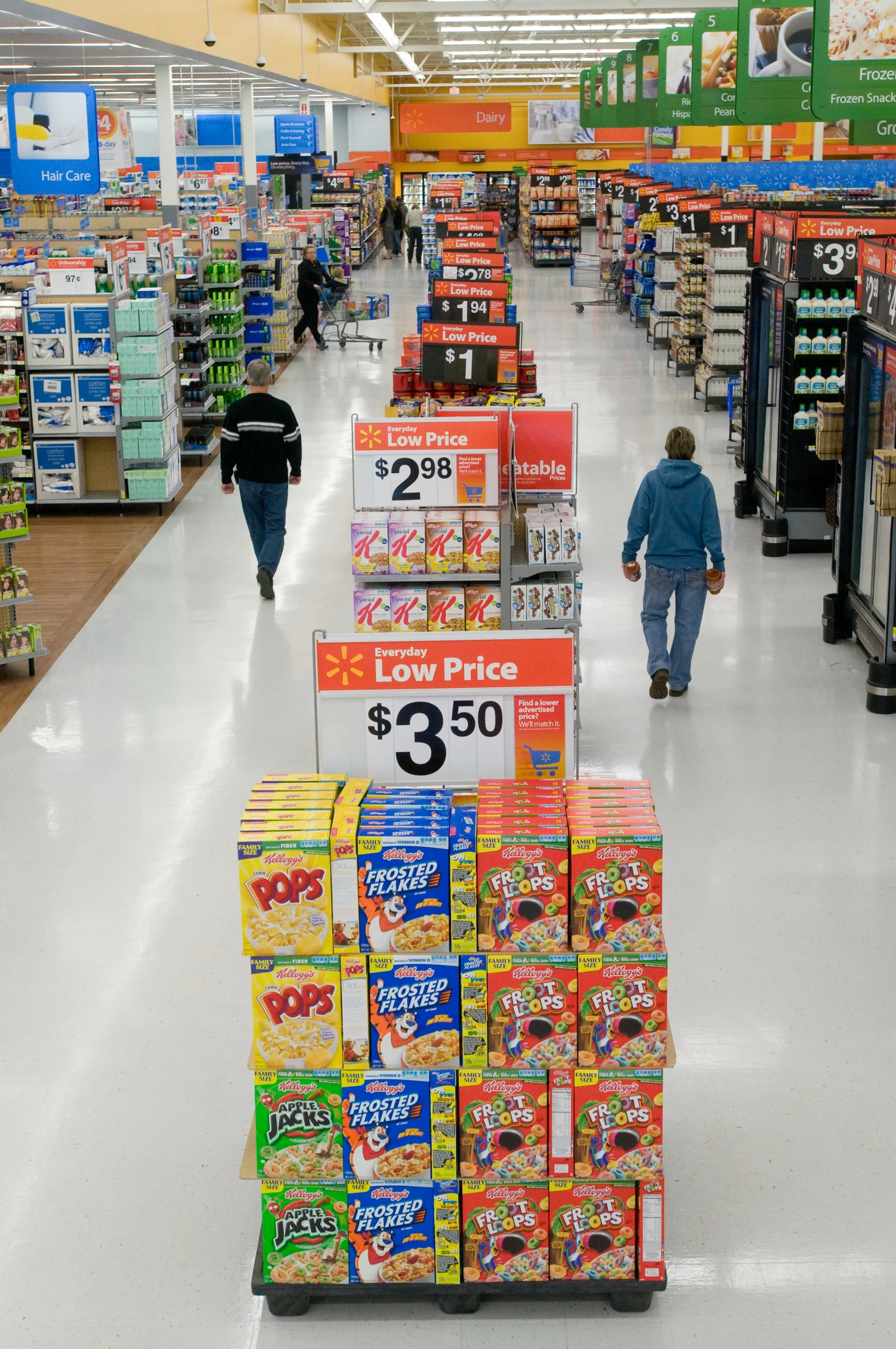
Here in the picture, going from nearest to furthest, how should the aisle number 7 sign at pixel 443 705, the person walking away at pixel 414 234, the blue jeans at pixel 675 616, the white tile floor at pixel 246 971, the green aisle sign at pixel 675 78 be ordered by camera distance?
1. the white tile floor at pixel 246 971
2. the aisle number 7 sign at pixel 443 705
3. the blue jeans at pixel 675 616
4. the green aisle sign at pixel 675 78
5. the person walking away at pixel 414 234

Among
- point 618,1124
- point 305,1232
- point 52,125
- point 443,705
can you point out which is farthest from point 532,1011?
point 52,125

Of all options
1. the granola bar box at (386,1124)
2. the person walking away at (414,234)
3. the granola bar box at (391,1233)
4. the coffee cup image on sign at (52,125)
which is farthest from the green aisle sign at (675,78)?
the granola bar box at (391,1233)

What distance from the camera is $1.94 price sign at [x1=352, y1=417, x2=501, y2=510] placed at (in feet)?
22.0

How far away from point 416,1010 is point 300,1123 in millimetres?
426

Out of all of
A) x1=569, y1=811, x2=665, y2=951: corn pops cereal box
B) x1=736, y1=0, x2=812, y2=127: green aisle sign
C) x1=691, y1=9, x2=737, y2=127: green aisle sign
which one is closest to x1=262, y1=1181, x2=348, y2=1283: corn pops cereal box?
x1=569, y1=811, x2=665, y2=951: corn pops cereal box

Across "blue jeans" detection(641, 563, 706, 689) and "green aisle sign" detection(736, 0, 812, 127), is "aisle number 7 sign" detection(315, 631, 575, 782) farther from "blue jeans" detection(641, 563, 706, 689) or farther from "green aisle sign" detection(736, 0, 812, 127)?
"green aisle sign" detection(736, 0, 812, 127)

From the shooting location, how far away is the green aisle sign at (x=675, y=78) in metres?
19.3

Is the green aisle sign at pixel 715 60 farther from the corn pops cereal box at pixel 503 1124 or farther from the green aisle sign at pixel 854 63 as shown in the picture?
the corn pops cereal box at pixel 503 1124

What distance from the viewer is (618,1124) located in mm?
3721

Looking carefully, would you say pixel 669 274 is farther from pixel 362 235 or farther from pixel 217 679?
pixel 362 235

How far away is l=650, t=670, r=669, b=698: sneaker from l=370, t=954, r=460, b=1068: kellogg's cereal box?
4.67 meters

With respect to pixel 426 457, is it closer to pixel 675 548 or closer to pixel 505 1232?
pixel 675 548

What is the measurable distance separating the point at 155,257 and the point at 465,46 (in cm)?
2643

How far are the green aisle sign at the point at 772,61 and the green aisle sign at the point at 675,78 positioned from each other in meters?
6.90
